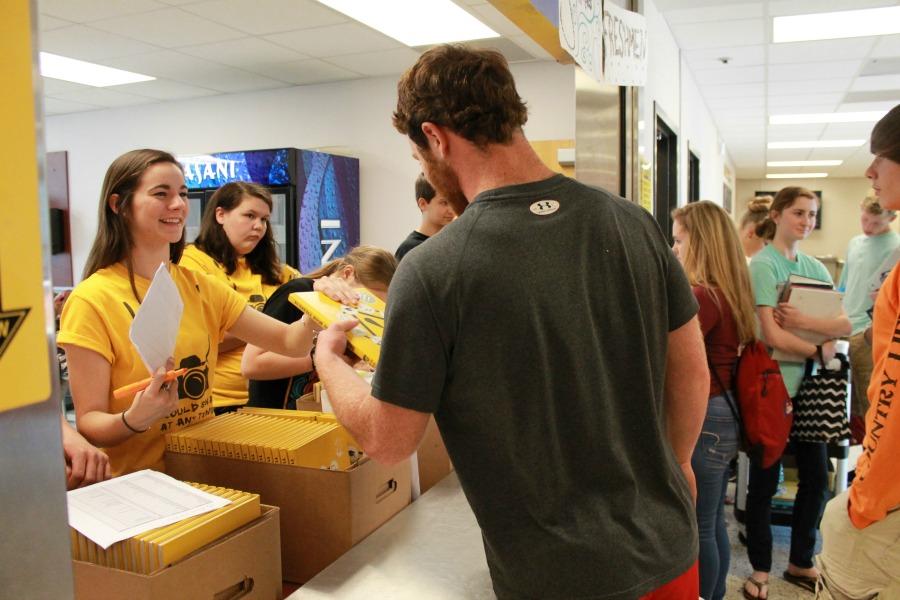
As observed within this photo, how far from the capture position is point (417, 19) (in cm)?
472

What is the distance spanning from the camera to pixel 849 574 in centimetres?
154

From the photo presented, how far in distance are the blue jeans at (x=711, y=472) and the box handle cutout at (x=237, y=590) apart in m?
1.82

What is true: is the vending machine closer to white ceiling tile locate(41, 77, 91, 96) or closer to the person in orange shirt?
white ceiling tile locate(41, 77, 91, 96)

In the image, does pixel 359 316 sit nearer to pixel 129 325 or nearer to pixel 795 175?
pixel 129 325

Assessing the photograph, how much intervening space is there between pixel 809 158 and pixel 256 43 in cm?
1118

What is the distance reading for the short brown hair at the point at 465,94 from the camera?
1.05m

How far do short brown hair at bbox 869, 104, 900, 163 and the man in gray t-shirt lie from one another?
0.99 metres

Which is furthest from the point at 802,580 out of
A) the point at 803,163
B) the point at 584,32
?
the point at 803,163

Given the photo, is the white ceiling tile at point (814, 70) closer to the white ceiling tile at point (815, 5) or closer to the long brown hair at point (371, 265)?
the white ceiling tile at point (815, 5)

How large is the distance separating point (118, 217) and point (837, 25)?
196 inches

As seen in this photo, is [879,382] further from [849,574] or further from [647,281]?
[647,281]

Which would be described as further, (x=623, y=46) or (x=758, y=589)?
(x=758, y=589)

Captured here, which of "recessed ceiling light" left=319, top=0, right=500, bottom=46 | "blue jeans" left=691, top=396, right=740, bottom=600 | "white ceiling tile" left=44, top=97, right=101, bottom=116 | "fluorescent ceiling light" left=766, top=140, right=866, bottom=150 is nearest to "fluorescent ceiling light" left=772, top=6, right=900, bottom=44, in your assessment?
"recessed ceiling light" left=319, top=0, right=500, bottom=46

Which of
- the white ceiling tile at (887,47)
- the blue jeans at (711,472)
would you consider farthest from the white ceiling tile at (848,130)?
the blue jeans at (711,472)
